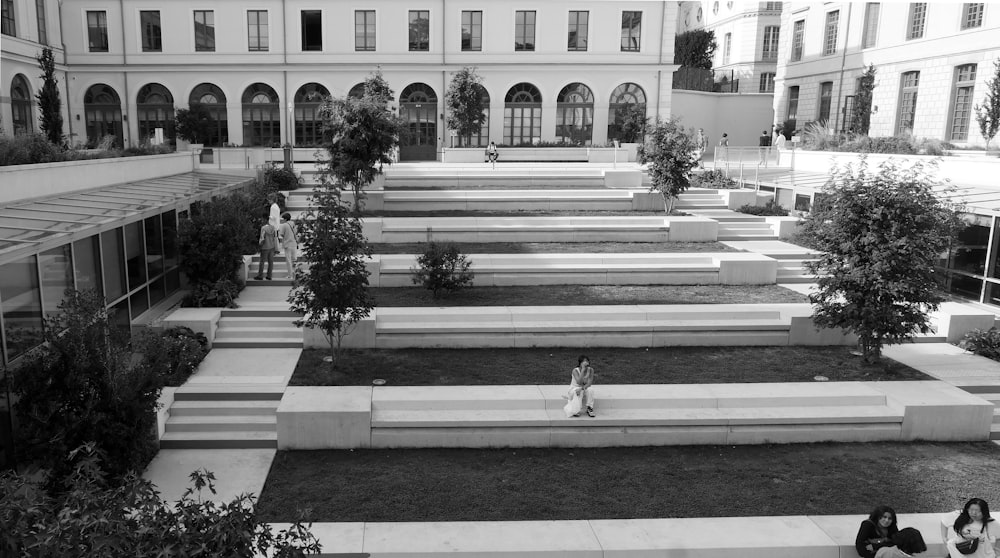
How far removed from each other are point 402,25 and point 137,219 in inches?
1229

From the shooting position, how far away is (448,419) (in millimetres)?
10859

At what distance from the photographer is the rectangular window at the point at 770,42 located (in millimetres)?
56656

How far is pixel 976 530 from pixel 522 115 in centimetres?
3764

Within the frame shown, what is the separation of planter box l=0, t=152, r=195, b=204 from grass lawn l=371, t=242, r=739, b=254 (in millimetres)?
6651

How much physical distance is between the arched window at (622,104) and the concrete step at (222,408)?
1359 inches

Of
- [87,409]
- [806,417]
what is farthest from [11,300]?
[806,417]

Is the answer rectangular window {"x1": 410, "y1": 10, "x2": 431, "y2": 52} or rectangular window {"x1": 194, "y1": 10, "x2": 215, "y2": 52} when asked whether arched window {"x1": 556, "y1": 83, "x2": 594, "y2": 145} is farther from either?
rectangular window {"x1": 194, "y1": 10, "x2": 215, "y2": 52}

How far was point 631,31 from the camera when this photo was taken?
140ft

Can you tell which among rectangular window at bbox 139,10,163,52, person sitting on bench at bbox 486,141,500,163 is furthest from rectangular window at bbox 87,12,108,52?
person sitting on bench at bbox 486,141,500,163

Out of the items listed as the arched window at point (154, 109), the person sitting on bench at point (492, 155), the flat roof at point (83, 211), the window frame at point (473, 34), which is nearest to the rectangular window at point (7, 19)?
the arched window at point (154, 109)

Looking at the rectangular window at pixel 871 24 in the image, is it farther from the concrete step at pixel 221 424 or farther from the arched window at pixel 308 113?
the concrete step at pixel 221 424

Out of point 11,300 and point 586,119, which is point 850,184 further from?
point 586,119

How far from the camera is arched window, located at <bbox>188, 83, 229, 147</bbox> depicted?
138 ft

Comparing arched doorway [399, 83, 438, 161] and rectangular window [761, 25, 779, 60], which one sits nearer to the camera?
arched doorway [399, 83, 438, 161]
